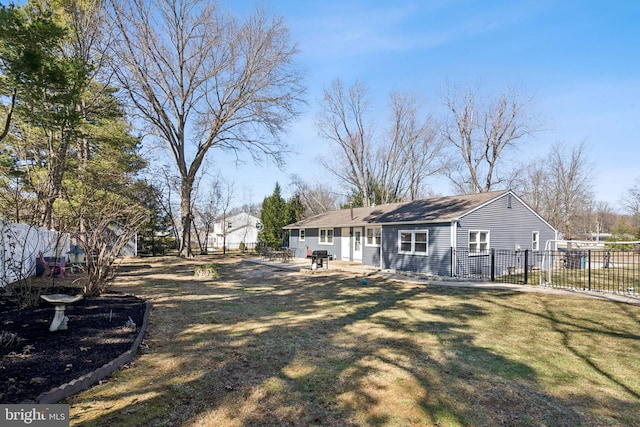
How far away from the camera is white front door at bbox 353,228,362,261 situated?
67.9ft

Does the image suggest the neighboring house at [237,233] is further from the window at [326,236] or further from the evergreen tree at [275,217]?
the window at [326,236]

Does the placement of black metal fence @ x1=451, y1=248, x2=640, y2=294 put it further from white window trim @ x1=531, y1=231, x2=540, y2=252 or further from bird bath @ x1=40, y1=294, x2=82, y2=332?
bird bath @ x1=40, y1=294, x2=82, y2=332

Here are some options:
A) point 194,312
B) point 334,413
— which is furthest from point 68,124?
point 334,413

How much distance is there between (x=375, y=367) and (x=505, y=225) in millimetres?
14334

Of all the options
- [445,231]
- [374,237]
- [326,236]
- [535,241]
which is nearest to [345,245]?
[326,236]

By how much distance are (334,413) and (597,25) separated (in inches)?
585

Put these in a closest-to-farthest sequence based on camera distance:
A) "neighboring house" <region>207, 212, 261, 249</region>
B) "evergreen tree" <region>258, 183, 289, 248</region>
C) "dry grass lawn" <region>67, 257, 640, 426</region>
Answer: "dry grass lawn" <region>67, 257, 640, 426</region> → "evergreen tree" <region>258, 183, 289, 248</region> → "neighboring house" <region>207, 212, 261, 249</region>

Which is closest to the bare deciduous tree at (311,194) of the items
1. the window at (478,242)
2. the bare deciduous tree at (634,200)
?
the window at (478,242)

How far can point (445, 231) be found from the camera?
47.3 feet

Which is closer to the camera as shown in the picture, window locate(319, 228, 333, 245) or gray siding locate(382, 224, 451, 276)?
gray siding locate(382, 224, 451, 276)

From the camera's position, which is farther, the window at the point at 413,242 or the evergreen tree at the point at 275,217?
the evergreen tree at the point at 275,217

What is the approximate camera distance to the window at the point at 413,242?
15.3 meters

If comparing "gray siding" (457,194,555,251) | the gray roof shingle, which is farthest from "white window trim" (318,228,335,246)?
"gray siding" (457,194,555,251)

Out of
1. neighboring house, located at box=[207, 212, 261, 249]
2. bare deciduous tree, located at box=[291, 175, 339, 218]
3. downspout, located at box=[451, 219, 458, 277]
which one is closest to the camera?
downspout, located at box=[451, 219, 458, 277]
